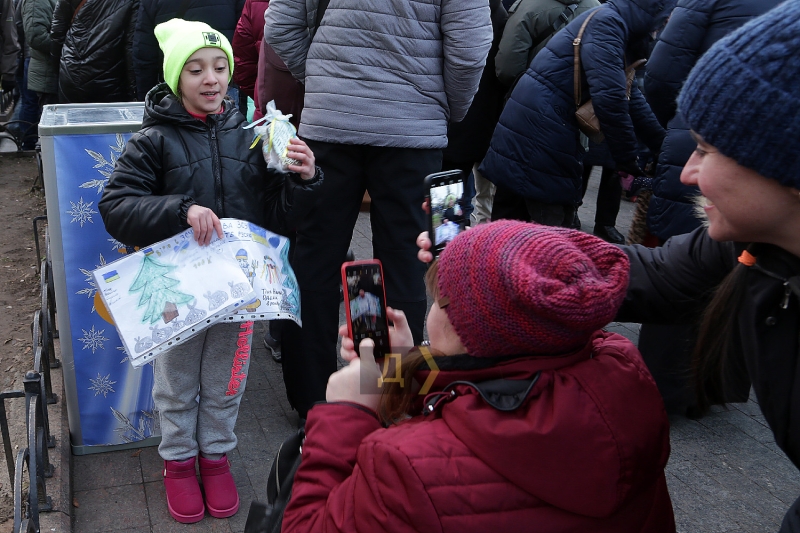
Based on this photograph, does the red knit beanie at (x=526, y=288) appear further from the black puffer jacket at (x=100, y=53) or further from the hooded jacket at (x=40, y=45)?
the hooded jacket at (x=40, y=45)

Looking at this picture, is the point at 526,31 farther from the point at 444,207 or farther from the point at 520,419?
the point at 520,419

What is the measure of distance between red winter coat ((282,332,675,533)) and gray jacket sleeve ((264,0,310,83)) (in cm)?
219

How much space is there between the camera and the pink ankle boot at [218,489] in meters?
2.87

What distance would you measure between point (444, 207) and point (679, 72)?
1891mm

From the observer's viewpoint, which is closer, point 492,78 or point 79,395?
point 79,395

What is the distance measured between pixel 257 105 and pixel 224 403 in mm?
1951

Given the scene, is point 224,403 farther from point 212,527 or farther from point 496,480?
point 496,480

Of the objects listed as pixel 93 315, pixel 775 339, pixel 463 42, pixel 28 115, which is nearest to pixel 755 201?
pixel 775 339

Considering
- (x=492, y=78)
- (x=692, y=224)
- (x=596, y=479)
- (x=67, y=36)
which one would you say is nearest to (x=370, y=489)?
(x=596, y=479)

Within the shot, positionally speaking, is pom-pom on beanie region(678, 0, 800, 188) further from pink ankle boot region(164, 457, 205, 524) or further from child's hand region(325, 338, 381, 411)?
pink ankle boot region(164, 457, 205, 524)

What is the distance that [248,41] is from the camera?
4.68 m

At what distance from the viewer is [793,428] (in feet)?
4.76

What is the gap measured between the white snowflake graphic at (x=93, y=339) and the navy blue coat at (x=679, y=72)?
2434 mm

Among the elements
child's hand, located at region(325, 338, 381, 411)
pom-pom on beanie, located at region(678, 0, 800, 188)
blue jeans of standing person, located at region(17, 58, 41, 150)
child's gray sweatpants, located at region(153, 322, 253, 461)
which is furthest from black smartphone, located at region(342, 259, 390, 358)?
blue jeans of standing person, located at region(17, 58, 41, 150)
